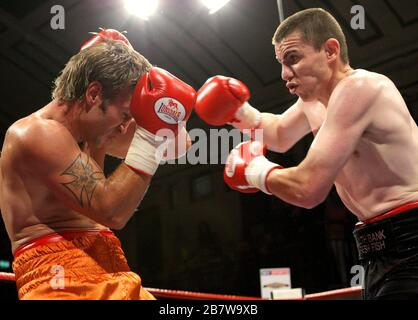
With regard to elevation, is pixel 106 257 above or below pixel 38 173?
below

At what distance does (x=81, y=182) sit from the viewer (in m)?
1.26

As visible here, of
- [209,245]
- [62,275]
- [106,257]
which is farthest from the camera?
[209,245]

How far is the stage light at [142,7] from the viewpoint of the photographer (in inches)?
199

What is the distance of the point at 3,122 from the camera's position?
18.5ft

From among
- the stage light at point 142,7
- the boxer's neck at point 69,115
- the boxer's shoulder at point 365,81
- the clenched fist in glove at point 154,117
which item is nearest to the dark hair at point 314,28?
the boxer's shoulder at point 365,81

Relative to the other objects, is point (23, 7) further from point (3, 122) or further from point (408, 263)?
point (408, 263)

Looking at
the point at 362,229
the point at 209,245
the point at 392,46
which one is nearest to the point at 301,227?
the point at 209,245

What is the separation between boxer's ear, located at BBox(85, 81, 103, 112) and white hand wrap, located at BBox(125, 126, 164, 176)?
0.59 feet

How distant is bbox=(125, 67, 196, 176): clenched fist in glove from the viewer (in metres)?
1.32

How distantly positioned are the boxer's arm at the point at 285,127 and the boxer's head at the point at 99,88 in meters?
0.74

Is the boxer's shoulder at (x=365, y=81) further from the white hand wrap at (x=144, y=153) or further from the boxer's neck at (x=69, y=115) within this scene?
the boxer's neck at (x=69, y=115)

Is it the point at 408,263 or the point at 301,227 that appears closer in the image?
the point at 408,263

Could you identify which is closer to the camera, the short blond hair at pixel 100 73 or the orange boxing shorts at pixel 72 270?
the orange boxing shorts at pixel 72 270
